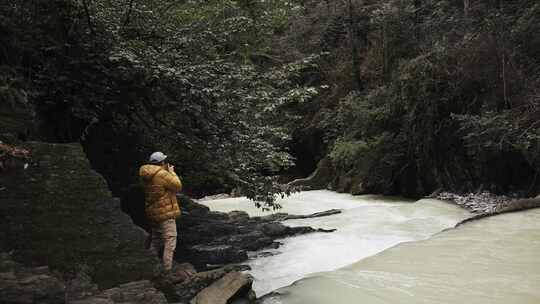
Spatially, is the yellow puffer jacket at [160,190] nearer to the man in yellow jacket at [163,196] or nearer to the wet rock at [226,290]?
the man in yellow jacket at [163,196]

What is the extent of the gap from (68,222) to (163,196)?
1.32 m

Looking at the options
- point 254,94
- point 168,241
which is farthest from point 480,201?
point 168,241

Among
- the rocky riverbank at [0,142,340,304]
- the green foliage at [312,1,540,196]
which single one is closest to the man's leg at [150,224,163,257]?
the rocky riverbank at [0,142,340,304]

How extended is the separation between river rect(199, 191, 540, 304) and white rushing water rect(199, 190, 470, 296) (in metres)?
0.02

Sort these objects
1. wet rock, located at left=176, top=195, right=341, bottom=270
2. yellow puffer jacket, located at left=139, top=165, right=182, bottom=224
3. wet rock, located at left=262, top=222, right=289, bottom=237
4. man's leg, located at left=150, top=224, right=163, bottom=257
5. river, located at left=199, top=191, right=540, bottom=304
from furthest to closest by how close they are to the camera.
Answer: wet rock, located at left=262, top=222, right=289, bottom=237
wet rock, located at left=176, top=195, right=341, bottom=270
man's leg, located at left=150, top=224, right=163, bottom=257
yellow puffer jacket, located at left=139, top=165, right=182, bottom=224
river, located at left=199, top=191, right=540, bottom=304

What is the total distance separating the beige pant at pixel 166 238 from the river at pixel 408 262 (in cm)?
143

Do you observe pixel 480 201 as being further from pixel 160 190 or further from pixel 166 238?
pixel 160 190

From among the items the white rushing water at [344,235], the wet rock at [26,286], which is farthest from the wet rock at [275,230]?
the wet rock at [26,286]

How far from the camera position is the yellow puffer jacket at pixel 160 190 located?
6129 mm

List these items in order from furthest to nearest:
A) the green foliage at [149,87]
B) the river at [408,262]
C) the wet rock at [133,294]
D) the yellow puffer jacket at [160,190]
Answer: the green foliage at [149,87] < the yellow puffer jacket at [160,190] < the river at [408,262] < the wet rock at [133,294]

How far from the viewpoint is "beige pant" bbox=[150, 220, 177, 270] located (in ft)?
20.4

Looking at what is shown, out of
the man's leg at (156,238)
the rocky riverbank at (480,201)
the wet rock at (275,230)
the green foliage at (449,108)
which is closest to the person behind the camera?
the man's leg at (156,238)

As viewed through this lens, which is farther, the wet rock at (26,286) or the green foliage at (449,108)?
the green foliage at (449,108)

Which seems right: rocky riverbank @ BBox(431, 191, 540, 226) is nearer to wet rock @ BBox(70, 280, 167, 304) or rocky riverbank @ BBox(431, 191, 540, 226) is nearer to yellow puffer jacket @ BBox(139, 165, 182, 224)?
yellow puffer jacket @ BBox(139, 165, 182, 224)
